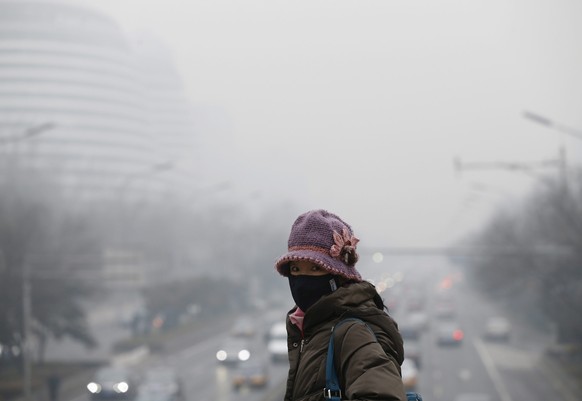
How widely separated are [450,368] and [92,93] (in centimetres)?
8460

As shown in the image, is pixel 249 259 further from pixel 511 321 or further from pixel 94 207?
pixel 511 321

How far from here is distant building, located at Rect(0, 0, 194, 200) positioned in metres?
105

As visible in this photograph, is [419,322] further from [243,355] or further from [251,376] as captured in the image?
[251,376]

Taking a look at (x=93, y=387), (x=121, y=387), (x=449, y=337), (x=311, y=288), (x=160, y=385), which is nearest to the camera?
(x=311, y=288)

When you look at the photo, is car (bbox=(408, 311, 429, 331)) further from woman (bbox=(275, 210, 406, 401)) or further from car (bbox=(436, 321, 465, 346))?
woman (bbox=(275, 210, 406, 401))

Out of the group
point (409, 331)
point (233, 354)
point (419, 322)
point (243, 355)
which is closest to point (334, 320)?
point (243, 355)

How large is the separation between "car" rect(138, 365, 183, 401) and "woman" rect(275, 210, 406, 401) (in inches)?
939

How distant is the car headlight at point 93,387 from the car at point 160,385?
982mm

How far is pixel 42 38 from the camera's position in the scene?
116 meters

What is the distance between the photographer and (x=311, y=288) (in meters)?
2.36

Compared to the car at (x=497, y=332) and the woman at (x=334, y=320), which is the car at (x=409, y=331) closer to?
the car at (x=497, y=332)

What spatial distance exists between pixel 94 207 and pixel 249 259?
11117 mm

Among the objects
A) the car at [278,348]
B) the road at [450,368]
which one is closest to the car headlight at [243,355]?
the road at [450,368]

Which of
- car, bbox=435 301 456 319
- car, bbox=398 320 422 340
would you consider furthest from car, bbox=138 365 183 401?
car, bbox=435 301 456 319
